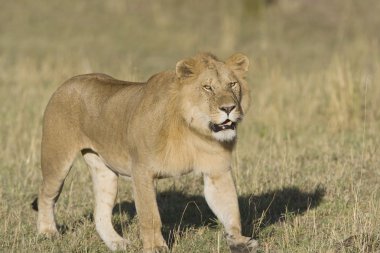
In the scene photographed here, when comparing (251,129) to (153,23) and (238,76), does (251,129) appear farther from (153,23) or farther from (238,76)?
(153,23)

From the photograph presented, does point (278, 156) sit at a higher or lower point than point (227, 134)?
lower

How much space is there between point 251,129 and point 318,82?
243 centimetres

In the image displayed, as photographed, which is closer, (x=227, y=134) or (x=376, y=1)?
(x=227, y=134)

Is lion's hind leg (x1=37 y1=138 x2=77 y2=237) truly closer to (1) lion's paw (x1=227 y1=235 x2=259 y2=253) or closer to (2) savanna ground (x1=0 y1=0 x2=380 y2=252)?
(2) savanna ground (x1=0 y1=0 x2=380 y2=252)

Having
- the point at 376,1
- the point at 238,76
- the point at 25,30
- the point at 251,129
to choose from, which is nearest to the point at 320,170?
the point at 251,129

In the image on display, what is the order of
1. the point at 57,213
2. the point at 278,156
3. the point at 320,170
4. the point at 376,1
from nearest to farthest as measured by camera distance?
the point at 57,213 → the point at 320,170 → the point at 278,156 → the point at 376,1

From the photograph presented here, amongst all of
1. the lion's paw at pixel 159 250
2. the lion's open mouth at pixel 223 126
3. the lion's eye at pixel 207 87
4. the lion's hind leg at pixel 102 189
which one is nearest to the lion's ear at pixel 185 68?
the lion's eye at pixel 207 87

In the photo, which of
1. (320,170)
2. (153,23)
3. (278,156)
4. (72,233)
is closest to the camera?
(72,233)

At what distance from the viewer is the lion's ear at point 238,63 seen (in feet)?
18.2

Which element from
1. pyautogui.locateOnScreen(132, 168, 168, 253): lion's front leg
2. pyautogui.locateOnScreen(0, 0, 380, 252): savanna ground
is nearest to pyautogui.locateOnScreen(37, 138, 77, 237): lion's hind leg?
pyautogui.locateOnScreen(0, 0, 380, 252): savanna ground

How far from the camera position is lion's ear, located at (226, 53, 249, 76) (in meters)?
5.55

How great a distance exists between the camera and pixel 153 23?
24.0 metres

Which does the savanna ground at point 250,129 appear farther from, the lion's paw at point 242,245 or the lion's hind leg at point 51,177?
the lion's paw at point 242,245

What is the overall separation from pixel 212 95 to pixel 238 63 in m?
0.45
